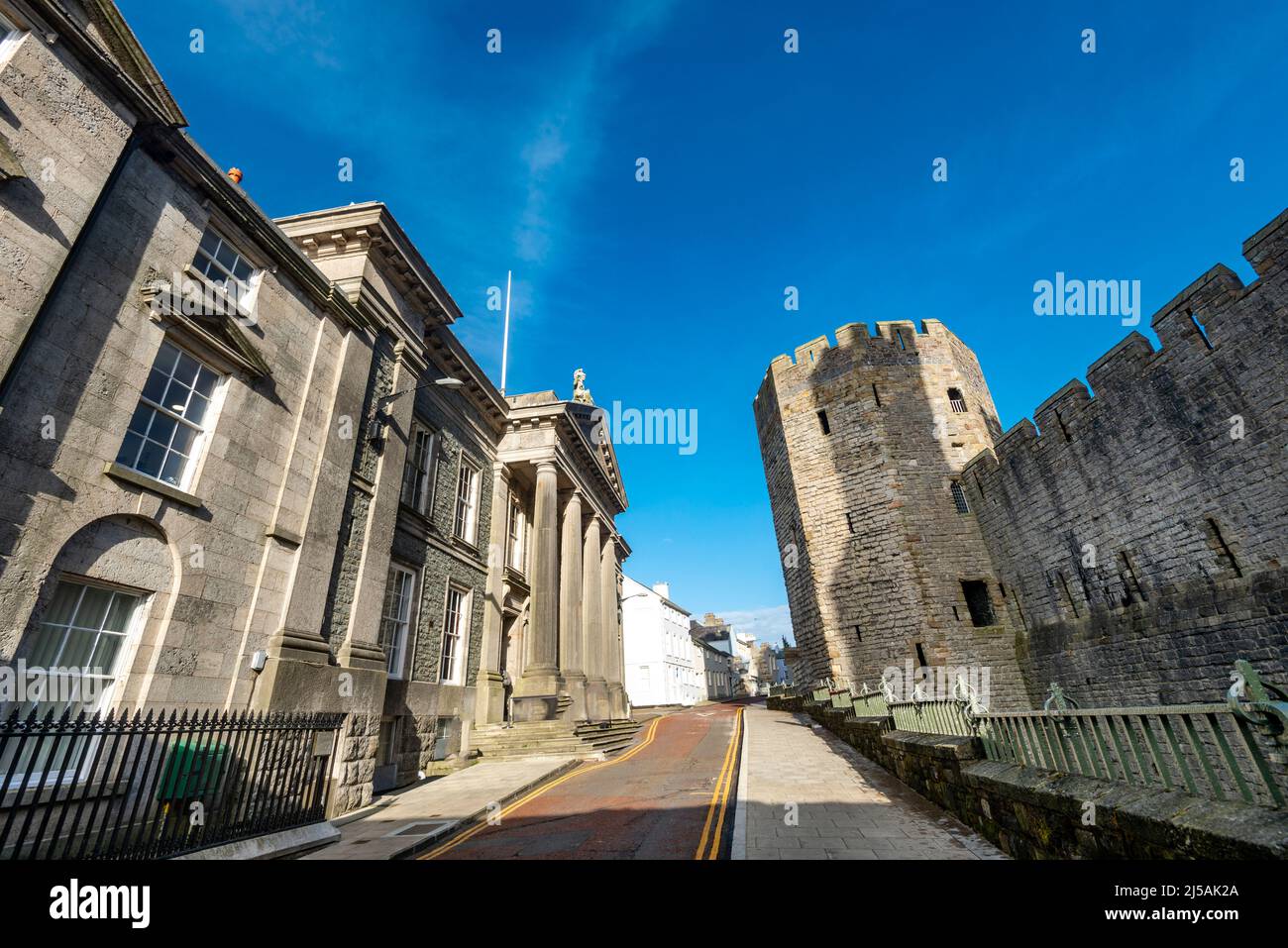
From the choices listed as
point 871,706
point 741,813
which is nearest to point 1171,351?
point 871,706

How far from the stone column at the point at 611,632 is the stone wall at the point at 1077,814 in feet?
53.8

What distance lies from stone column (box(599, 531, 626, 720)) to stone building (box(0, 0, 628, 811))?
8.95 metres

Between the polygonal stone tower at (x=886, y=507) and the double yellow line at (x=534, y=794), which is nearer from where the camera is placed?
the double yellow line at (x=534, y=794)

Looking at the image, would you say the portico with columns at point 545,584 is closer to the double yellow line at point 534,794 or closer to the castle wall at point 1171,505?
the double yellow line at point 534,794

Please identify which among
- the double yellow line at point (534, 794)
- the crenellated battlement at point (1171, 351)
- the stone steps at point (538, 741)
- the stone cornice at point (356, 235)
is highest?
the stone cornice at point (356, 235)

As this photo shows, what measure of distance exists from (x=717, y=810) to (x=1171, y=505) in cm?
1416

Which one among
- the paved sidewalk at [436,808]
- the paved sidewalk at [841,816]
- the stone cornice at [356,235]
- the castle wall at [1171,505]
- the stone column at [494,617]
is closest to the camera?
the paved sidewalk at [841,816]

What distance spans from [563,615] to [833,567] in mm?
11806

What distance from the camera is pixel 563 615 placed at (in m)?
20.4

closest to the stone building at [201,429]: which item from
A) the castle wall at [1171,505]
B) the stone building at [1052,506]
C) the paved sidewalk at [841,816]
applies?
the paved sidewalk at [841,816]

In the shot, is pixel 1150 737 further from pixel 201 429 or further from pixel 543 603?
pixel 543 603

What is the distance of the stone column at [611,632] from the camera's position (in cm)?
2320

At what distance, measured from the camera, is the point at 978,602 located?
20734 mm
